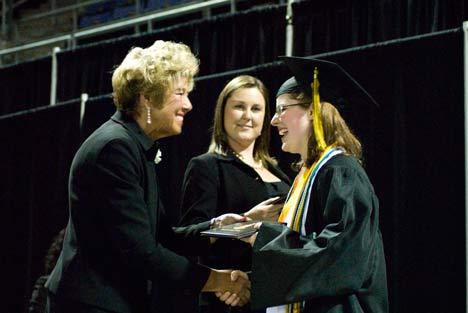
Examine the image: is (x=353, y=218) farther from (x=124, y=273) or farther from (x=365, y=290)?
(x=124, y=273)

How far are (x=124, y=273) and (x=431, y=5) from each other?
2.57m

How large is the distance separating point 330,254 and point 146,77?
0.92m

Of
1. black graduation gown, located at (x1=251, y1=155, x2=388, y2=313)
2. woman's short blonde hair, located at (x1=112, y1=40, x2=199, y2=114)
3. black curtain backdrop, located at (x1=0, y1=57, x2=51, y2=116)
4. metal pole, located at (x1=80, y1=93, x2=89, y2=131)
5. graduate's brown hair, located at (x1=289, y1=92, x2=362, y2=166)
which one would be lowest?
black graduation gown, located at (x1=251, y1=155, x2=388, y2=313)

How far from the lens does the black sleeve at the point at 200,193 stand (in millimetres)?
3535

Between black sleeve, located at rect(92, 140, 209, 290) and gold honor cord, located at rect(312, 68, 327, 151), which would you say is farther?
gold honor cord, located at rect(312, 68, 327, 151)

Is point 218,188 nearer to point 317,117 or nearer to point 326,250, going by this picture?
point 317,117

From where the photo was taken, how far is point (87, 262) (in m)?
2.54

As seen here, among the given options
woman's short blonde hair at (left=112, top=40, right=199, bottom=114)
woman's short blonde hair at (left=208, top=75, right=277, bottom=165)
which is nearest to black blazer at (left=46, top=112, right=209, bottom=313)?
woman's short blonde hair at (left=112, top=40, right=199, bottom=114)

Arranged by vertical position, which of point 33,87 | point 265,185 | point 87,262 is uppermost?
point 33,87

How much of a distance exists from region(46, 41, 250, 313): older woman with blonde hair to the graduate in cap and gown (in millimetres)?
285

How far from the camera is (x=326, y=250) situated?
101 inches

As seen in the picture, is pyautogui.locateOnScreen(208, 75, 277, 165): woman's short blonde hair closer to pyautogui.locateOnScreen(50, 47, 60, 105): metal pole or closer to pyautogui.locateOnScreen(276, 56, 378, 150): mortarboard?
pyautogui.locateOnScreen(276, 56, 378, 150): mortarboard

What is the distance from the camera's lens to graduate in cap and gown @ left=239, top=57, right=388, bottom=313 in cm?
257

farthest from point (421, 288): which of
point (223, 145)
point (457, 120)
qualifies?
point (223, 145)
